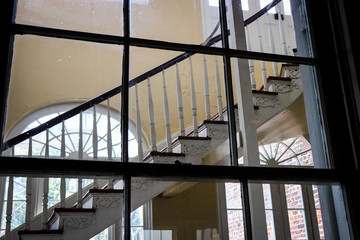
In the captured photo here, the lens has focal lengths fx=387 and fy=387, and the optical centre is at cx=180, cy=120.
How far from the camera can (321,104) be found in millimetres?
1140

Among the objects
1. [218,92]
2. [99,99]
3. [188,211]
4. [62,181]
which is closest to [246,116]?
[218,92]

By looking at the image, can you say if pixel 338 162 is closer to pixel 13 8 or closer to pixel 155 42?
pixel 155 42

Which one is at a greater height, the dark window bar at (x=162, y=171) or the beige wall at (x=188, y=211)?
the dark window bar at (x=162, y=171)

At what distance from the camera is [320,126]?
1138 mm

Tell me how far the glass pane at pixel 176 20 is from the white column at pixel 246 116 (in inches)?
2.9

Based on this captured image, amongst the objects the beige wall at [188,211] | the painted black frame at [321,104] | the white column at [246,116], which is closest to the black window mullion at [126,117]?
the painted black frame at [321,104]

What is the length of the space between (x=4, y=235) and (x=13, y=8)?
57cm

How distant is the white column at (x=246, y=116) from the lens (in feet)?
3.55

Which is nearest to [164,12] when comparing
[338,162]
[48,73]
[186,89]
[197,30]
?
[197,30]

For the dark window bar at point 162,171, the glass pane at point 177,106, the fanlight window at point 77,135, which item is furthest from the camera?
the glass pane at point 177,106

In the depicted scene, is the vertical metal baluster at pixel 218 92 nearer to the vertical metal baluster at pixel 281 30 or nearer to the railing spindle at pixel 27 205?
the vertical metal baluster at pixel 281 30

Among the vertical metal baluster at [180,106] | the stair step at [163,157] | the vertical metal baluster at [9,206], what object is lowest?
the vertical metal baluster at [9,206]

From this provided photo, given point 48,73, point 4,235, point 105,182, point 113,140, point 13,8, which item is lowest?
point 4,235

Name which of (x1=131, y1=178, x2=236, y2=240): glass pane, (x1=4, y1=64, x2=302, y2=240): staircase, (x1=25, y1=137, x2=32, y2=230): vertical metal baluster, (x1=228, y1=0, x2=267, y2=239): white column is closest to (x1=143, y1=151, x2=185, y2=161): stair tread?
(x1=4, y1=64, x2=302, y2=240): staircase
